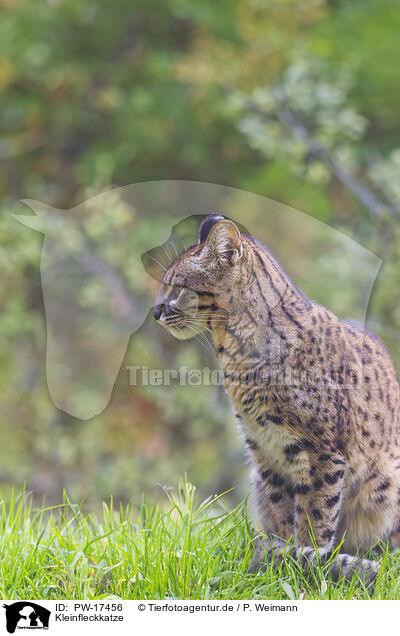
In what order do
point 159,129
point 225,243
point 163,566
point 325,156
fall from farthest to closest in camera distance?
point 159,129 < point 325,156 < point 163,566 < point 225,243

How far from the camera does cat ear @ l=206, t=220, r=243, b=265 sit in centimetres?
165

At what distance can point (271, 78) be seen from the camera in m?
4.40

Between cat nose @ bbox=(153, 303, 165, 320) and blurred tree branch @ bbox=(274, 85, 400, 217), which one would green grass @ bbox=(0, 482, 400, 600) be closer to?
cat nose @ bbox=(153, 303, 165, 320)

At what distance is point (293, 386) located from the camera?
175cm

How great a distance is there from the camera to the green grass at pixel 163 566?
179 centimetres

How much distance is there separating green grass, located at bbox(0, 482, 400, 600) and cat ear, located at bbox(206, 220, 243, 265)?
0.76m
